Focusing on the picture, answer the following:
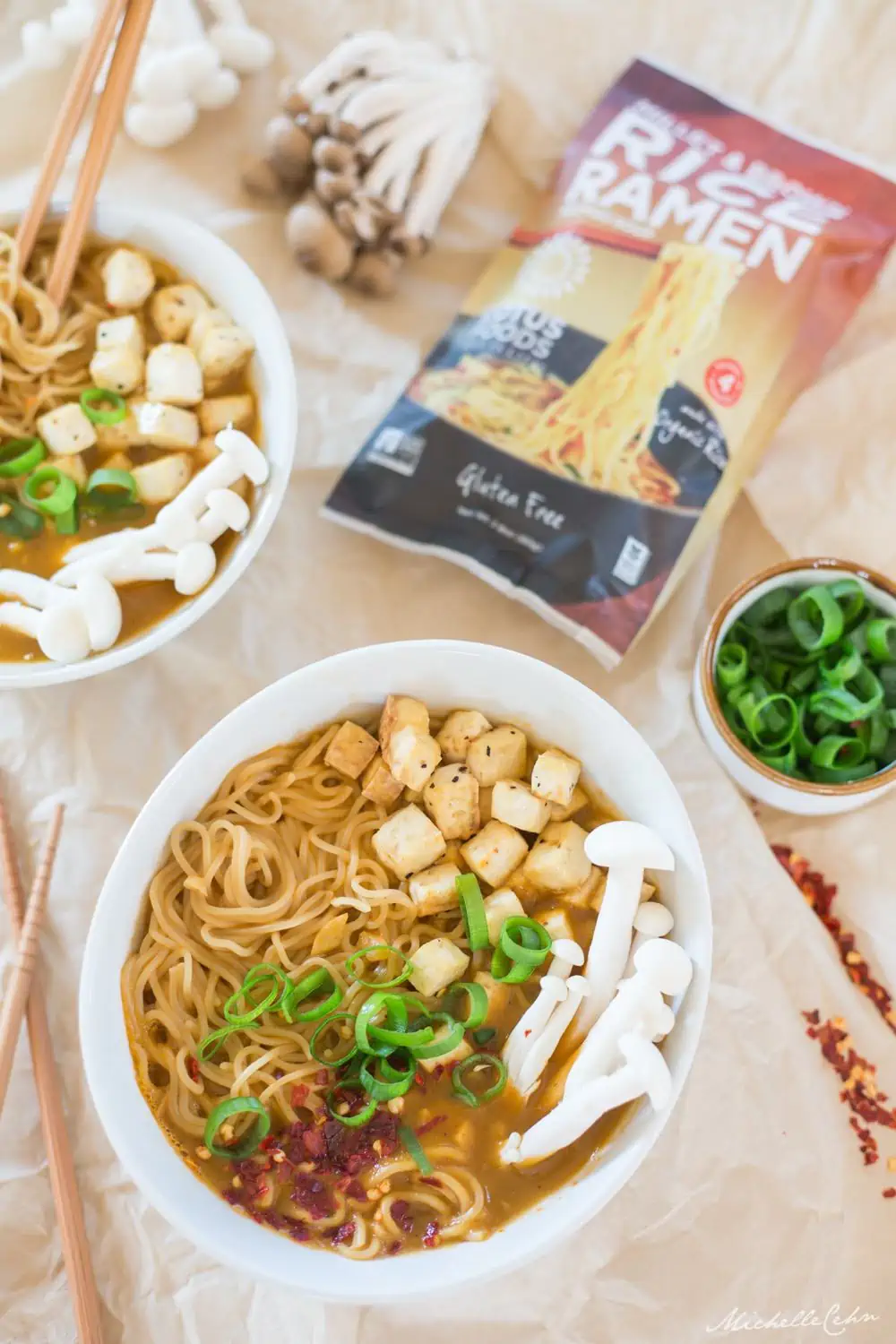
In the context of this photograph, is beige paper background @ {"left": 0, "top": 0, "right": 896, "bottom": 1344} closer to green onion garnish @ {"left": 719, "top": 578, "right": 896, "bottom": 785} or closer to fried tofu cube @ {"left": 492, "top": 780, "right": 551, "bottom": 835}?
green onion garnish @ {"left": 719, "top": 578, "right": 896, "bottom": 785}

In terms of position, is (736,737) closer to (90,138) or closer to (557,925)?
(557,925)

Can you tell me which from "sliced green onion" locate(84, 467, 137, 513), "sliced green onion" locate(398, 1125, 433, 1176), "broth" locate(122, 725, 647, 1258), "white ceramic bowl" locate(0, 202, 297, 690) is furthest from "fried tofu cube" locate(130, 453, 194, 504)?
"sliced green onion" locate(398, 1125, 433, 1176)

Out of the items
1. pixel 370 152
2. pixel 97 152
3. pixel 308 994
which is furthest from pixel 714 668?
pixel 97 152

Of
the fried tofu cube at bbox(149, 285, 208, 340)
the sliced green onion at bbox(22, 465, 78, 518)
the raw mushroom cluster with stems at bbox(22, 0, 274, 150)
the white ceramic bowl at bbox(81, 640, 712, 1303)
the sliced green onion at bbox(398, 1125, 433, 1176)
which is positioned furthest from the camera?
the raw mushroom cluster with stems at bbox(22, 0, 274, 150)

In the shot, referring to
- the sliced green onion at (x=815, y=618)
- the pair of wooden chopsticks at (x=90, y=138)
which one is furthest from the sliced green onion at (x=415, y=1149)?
the pair of wooden chopsticks at (x=90, y=138)

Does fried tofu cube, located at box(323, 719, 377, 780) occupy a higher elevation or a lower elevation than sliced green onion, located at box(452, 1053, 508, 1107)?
higher

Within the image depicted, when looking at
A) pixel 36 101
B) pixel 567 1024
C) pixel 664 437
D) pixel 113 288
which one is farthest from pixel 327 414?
pixel 567 1024

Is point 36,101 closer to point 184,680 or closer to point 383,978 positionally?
point 184,680
